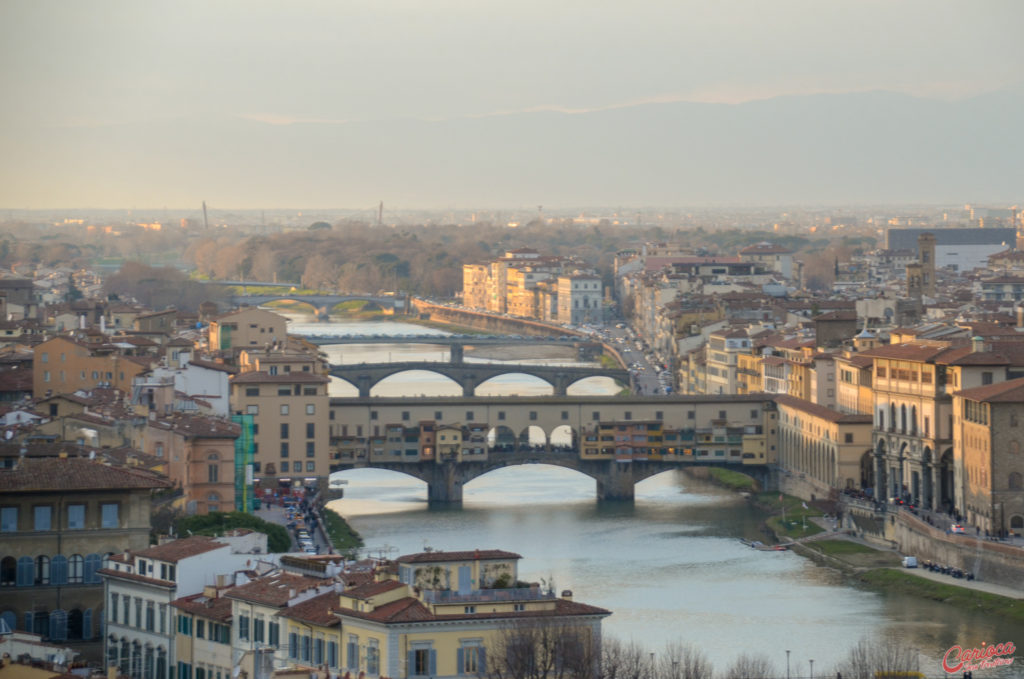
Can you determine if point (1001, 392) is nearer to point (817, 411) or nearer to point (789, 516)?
point (789, 516)

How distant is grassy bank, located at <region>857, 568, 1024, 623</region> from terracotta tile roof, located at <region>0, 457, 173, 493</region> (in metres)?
10.5

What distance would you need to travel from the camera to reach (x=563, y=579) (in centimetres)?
3005

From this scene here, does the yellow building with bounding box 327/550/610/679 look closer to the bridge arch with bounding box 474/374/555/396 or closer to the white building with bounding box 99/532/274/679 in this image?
the white building with bounding box 99/532/274/679

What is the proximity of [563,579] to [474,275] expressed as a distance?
79.2 metres

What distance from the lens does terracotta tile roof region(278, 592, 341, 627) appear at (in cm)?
1783

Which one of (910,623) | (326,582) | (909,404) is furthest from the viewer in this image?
(909,404)

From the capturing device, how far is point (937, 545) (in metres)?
32.1

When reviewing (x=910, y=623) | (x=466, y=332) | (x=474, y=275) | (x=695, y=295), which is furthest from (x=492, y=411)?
(x=474, y=275)

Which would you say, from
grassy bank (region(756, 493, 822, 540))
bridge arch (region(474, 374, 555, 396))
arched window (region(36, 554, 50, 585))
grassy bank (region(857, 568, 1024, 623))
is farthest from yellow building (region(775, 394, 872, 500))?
arched window (region(36, 554, 50, 585))

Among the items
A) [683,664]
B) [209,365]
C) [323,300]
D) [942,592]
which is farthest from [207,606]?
[323,300]

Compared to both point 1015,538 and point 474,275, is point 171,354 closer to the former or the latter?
point 1015,538

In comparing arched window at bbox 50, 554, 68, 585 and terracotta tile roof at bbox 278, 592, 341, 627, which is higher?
terracotta tile roof at bbox 278, 592, 341, 627

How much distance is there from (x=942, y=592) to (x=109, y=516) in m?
11.7

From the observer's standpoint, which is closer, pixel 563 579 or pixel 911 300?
pixel 563 579
